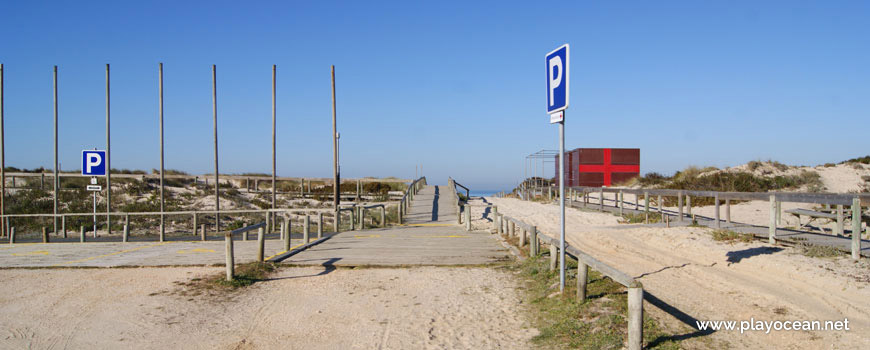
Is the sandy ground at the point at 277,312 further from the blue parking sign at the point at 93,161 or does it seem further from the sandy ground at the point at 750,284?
the blue parking sign at the point at 93,161

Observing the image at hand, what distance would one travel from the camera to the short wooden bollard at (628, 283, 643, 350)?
4633 millimetres

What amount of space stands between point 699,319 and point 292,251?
831 centimetres

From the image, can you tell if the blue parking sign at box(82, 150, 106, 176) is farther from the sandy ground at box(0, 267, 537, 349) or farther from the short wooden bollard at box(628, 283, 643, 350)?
the short wooden bollard at box(628, 283, 643, 350)

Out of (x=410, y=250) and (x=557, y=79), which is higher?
(x=557, y=79)

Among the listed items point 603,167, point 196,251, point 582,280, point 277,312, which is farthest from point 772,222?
point 603,167

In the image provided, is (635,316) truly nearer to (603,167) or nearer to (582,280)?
(582,280)

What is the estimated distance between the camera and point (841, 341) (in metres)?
4.92

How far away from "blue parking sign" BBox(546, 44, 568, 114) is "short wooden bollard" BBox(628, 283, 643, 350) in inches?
88.8

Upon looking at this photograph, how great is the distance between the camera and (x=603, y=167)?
37.3m

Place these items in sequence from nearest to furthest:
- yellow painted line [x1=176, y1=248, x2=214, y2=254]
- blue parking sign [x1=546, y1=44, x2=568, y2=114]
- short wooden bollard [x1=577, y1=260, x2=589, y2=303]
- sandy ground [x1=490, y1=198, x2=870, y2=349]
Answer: sandy ground [x1=490, y1=198, x2=870, y2=349] → blue parking sign [x1=546, y1=44, x2=568, y2=114] → short wooden bollard [x1=577, y1=260, x2=589, y2=303] → yellow painted line [x1=176, y1=248, x2=214, y2=254]

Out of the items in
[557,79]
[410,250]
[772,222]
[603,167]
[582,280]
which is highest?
[557,79]

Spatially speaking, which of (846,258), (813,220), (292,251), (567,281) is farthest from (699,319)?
(813,220)

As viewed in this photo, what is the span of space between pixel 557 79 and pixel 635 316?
284 centimetres

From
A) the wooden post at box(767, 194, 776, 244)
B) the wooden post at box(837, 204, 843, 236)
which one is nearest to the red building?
the wooden post at box(837, 204, 843, 236)
